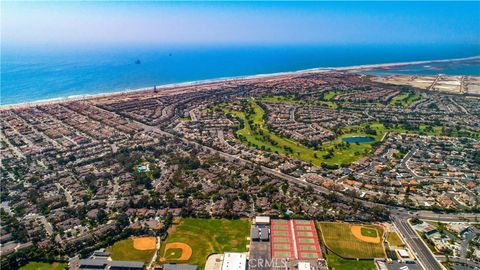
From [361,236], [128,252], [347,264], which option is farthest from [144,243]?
[361,236]

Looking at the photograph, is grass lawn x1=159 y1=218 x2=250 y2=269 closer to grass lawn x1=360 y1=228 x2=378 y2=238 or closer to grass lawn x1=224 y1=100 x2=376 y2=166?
grass lawn x1=360 y1=228 x2=378 y2=238

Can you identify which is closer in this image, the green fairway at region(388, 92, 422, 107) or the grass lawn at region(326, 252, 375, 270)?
the grass lawn at region(326, 252, 375, 270)

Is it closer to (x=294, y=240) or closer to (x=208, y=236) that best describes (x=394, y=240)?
(x=294, y=240)

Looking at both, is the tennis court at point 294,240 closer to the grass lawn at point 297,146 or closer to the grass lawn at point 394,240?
the grass lawn at point 394,240

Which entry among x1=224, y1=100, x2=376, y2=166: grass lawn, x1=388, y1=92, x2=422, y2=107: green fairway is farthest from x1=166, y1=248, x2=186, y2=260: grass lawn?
x1=388, y1=92, x2=422, y2=107: green fairway

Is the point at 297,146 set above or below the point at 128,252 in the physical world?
above

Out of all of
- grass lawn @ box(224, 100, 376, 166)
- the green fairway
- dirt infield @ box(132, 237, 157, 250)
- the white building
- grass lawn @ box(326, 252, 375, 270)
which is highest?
the green fairway
